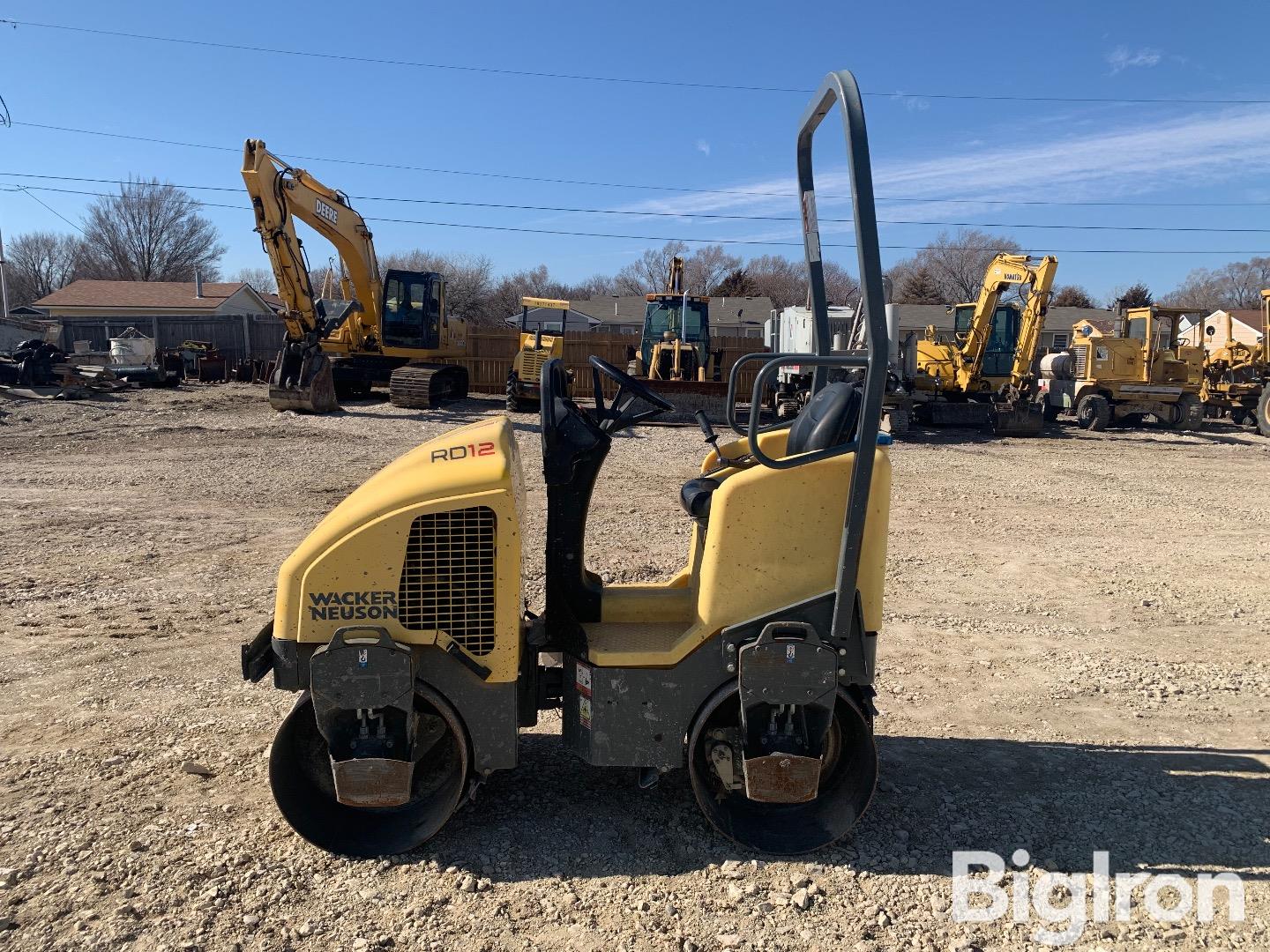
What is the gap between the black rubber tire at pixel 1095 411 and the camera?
20.3m

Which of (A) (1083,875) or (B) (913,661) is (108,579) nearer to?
(B) (913,661)

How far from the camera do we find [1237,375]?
21938 millimetres

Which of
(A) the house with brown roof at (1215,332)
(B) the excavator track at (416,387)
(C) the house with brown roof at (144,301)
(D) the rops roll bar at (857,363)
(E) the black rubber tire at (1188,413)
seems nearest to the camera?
(D) the rops roll bar at (857,363)

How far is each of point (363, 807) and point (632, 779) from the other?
3.81 ft

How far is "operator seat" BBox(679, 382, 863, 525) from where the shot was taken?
10.7 ft

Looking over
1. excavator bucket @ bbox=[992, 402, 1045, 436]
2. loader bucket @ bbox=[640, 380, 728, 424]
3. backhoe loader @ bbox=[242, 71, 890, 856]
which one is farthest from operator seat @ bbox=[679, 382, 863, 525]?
excavator bucket @ bbox=[992, 402, 1045, 436]

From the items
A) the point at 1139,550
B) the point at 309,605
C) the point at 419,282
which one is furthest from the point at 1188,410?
Answer: the point at 309,605

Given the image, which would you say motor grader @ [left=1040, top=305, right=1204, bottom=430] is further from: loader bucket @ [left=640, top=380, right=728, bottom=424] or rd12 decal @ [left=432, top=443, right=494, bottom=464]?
rd12 decal @ [left=432, top=443, right=494, bottom=464]

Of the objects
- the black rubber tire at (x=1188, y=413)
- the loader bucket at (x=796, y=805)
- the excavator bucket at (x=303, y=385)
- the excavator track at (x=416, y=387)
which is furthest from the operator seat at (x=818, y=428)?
the black rubber tire at (x=1188, y=413)

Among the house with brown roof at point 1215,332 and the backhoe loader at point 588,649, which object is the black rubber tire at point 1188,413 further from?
the backhoe loader at point 588,649

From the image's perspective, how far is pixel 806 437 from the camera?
342 centimetres

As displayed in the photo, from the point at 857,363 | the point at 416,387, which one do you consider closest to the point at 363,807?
the point at 857,363

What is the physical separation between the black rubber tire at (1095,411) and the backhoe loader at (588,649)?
64.1 feet

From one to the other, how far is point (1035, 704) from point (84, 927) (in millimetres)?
4377
